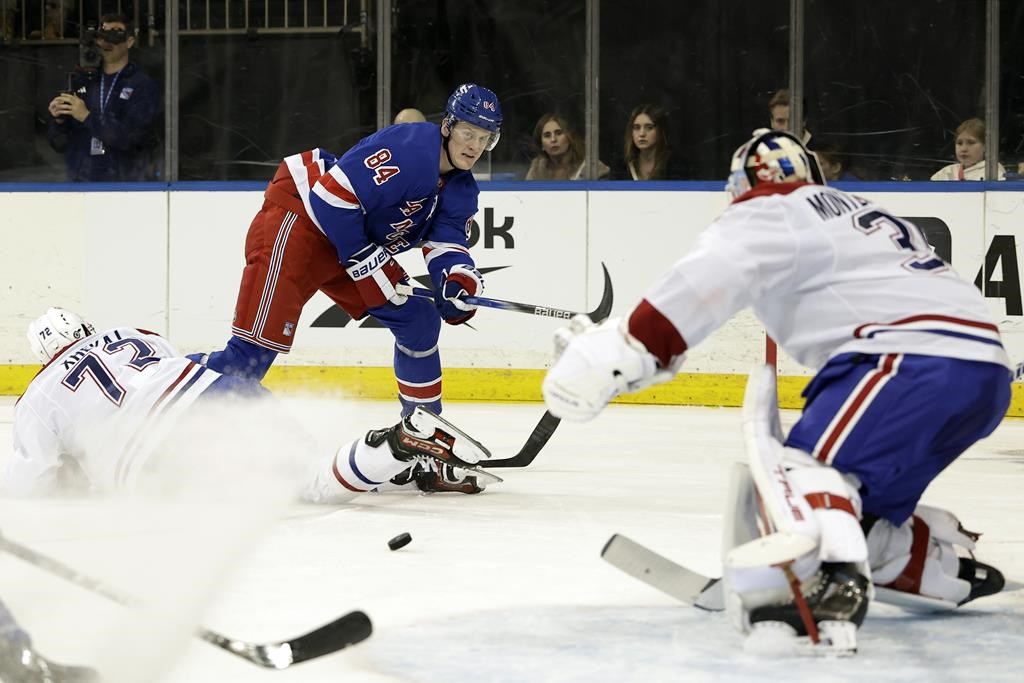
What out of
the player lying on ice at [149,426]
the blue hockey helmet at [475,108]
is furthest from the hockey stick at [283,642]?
the blue hockey helmet at [475,108]

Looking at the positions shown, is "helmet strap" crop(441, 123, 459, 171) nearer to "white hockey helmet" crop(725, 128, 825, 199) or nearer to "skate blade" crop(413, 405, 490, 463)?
"skate blade" crop(413, 405, 490, 463)

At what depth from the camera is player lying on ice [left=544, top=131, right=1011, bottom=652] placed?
6.13 feet

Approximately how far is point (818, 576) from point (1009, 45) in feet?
16.0

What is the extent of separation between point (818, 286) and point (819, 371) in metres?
0.14

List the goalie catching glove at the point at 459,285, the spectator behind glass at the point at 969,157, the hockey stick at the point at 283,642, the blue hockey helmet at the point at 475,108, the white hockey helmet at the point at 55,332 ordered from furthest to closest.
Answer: the spectator behind glass at the point at 969,157
the goalie catching glove at the point at 459,285
the blue hockey helmet at the point at 475,108
the white hockey helmet at the point at 55,332
the hockey stick at the point at 283,642

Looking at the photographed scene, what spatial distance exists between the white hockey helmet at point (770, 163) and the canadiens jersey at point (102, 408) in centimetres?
160

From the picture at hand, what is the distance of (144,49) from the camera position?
6.59 metres

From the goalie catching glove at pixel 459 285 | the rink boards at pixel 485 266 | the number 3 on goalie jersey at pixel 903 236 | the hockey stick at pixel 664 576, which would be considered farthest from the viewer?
the rink boards at pixel 485 266

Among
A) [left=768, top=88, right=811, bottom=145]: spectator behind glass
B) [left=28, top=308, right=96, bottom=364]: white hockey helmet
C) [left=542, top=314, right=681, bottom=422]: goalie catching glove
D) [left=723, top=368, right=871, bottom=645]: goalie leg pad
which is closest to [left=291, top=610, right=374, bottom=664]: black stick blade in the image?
[left=542, top=314, right=681, bottom=422]: goalie catching glove

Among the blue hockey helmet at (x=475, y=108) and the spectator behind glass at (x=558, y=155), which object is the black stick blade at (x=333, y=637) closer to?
the blue hockey helmet at (x=475, y=108)

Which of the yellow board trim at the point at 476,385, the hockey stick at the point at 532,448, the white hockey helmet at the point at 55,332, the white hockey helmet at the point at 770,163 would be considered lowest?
the yellow board trim at the point at 476,385

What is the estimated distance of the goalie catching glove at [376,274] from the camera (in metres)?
3.97

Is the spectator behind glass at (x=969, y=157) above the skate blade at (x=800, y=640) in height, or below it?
above

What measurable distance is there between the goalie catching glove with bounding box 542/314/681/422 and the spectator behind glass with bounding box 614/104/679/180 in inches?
175
